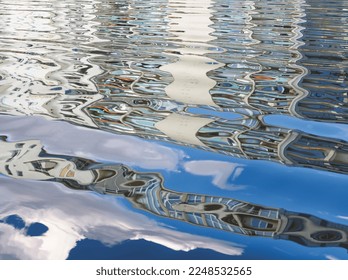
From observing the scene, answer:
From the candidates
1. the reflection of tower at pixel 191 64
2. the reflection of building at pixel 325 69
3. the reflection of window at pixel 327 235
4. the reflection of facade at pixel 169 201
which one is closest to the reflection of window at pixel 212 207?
the reflection of facade at pixel 169 201

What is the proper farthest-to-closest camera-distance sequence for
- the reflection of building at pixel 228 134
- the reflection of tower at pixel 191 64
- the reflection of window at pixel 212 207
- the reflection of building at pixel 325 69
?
the reflection of tower at pixel 191 64, the reflection of building at pixel 325 69, the reflection of building at pixel 228 134, the reflection of window at pixel 212 207

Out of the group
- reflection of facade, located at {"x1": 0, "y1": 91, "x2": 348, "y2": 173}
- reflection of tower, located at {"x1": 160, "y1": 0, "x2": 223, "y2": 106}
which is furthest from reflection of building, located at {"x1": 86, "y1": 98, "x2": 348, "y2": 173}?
reflection of tower, located at {"x1": 160, "y1": 0, "x2": 223, "y2": 106}

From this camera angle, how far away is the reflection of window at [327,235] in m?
1.67

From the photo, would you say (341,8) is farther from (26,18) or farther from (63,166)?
(63,166)

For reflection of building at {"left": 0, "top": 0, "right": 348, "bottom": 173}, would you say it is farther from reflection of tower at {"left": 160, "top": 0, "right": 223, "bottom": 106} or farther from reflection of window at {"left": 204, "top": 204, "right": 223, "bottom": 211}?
reflection of window at {"left": 204, "top": 204, "right": 223, "bottom": 211}

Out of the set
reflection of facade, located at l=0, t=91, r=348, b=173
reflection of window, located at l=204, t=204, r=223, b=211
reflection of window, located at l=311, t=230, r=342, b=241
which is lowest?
reflection of facade, located at l=0, t=91, r=348, b=173

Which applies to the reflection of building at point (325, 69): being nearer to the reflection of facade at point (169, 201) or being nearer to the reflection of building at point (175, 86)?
the reflection of building at point (175, 86)

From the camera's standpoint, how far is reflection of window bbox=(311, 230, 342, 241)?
1.67 metres

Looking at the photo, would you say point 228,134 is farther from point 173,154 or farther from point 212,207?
point 212,207

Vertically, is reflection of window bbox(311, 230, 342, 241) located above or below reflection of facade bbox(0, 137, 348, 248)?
above

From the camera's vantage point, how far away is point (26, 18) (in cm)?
854

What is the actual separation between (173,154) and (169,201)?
0.47m

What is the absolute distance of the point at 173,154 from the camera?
2367 millimetres
